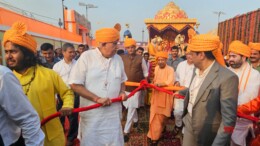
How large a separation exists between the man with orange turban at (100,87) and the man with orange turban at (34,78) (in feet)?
1.26

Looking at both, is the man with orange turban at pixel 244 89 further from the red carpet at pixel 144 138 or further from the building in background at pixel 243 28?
the building in background at pixel 243 28

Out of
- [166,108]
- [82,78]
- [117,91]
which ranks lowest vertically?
[166,108]

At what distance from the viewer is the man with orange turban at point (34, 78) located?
1.92 meters

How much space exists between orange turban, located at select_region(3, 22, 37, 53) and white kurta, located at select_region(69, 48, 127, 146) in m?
0.79

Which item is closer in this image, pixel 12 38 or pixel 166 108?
pixel 12 38

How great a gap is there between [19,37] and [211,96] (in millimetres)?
1784

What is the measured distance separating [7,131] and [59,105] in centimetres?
302

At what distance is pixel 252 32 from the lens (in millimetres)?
7945

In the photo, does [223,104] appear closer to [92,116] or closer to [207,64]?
[207,64]

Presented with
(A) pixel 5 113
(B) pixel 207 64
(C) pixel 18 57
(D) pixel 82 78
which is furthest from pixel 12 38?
(B) pixel 207 64

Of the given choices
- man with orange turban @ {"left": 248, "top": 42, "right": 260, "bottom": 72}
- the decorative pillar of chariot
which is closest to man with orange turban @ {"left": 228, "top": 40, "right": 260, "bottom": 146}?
man with orange turban @ {"left": 248, "top": 42, "right": 260, "bottom": 72}

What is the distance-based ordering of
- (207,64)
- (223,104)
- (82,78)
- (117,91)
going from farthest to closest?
(117,91)
(82,78)
(207,64)
(223,104)

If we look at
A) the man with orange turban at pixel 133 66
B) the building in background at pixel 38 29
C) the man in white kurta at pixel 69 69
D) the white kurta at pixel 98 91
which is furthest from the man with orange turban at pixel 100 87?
the building in background at pixel 38 29

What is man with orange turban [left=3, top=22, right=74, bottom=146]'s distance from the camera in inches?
75.7
